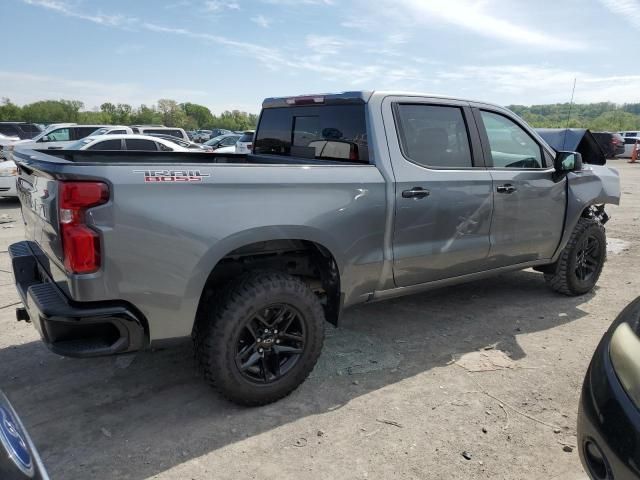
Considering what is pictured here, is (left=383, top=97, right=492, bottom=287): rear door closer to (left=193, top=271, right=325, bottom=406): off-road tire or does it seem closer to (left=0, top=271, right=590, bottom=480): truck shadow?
(left=0, top=271, right=590, bottom=480): truck shadow

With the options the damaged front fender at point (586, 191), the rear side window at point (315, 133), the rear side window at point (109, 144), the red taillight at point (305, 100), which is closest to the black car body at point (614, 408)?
the rear side window at point (315, 133)

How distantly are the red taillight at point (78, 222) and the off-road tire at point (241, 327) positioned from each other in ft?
2.45

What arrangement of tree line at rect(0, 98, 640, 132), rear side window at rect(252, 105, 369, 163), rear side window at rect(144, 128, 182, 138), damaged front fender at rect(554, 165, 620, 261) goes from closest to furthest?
rear side window at rect(252, 105, 369, 163), damaged front fender at rect(554, 165, 620, 261), rear side window at rect(144, 128, 182, 138), tree line at rect(0, 98, 640, 132)

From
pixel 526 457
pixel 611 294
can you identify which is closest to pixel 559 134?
pixel 611 294

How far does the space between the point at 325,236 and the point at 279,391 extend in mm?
985

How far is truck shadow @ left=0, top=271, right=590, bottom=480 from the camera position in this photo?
8.73 feet

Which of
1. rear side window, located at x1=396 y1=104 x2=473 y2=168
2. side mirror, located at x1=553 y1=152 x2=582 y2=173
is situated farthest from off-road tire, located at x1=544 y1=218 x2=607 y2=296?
rear side window, located at x1=396 y1=104 x2=473 y2=168

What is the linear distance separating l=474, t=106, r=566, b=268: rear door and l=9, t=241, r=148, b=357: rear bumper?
281cm

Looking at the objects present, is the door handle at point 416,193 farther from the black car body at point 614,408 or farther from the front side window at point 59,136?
the front side window at point 59,136

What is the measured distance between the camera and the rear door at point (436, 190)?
3.44 metres

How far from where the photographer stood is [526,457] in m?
2.63

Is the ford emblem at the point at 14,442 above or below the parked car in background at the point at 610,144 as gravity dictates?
below

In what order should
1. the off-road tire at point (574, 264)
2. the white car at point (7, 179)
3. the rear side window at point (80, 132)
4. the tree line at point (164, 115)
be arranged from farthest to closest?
the tree line at point (164, 115) → the rear side window at point (80, 132) → the white car at point (7, 179) → the off-road tire at point (574, 264)

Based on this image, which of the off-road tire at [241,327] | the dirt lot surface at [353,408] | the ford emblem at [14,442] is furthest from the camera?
the off-road tire at [241,327]
